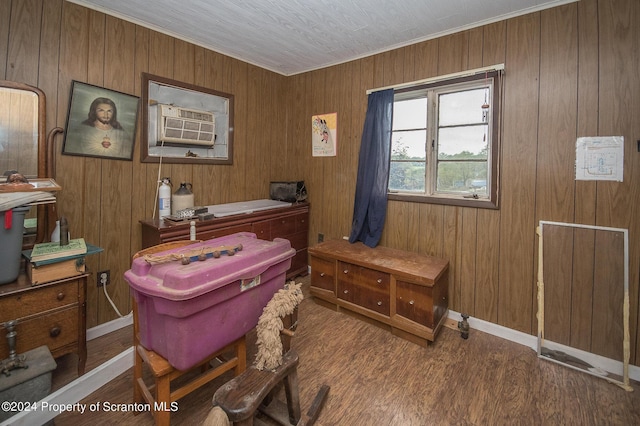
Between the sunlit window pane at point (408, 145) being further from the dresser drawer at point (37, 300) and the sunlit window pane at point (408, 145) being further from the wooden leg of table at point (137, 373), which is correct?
the dresser drawer at point (37, 300)

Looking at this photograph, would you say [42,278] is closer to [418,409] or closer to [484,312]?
[418,409]

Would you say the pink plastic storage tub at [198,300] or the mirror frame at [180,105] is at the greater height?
the mirror frame at [180,105]

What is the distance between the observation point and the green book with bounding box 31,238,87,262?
62.7 inches

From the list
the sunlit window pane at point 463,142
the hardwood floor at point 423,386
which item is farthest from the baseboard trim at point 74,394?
the sunlit window pane at point 463,142

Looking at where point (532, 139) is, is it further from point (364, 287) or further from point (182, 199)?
point (182, 199)

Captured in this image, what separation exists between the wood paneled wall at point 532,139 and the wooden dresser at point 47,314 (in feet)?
8.08

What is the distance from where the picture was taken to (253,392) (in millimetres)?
1118

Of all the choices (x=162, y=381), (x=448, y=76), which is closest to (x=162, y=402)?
(x=162, y=381)

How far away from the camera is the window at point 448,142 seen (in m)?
2.34

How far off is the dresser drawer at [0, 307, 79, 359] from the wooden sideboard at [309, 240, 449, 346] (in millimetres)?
1790

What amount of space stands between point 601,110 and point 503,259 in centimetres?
119

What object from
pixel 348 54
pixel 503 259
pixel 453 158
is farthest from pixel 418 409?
pixel 348 54

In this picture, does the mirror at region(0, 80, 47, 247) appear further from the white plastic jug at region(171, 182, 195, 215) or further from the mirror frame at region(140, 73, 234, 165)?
the white plastic jug at region(171, 182, 195, 215)

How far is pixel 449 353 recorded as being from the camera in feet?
6.89
